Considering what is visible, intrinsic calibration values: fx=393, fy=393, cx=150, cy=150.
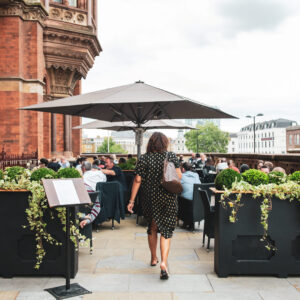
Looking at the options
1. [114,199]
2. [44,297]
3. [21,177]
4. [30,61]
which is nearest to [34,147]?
[30,61]

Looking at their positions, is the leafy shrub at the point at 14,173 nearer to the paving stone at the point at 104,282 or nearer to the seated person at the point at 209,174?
the paving stone at the point at 104,282

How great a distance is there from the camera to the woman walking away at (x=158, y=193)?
4891 millimetres

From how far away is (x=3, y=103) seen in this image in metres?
15.5

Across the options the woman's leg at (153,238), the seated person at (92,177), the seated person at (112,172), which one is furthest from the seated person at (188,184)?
the woman's leg at (153,238)

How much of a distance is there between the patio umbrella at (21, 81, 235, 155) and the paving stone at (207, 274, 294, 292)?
2.95 metres

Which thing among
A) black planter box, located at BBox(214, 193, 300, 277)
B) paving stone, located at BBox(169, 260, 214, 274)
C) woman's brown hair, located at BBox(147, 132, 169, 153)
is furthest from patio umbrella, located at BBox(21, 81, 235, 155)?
paving stone, located at BBox(169, 260, 214, 274)

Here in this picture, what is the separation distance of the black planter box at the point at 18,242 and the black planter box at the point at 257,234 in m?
1.83

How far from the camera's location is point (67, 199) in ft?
13.7

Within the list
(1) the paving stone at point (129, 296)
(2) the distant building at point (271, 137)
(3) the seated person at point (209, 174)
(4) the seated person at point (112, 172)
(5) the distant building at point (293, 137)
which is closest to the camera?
(1) the paving stone at point (129, 296)

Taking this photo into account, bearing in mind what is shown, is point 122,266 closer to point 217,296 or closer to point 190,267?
point 190,267

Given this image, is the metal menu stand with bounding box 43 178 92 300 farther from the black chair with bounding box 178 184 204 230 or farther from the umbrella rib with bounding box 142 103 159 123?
the umbrella rib with bounding box 142 103 159 123

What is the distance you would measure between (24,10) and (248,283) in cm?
1468

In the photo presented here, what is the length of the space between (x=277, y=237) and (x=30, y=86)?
13.4 m

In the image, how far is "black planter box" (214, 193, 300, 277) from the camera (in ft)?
15.6
